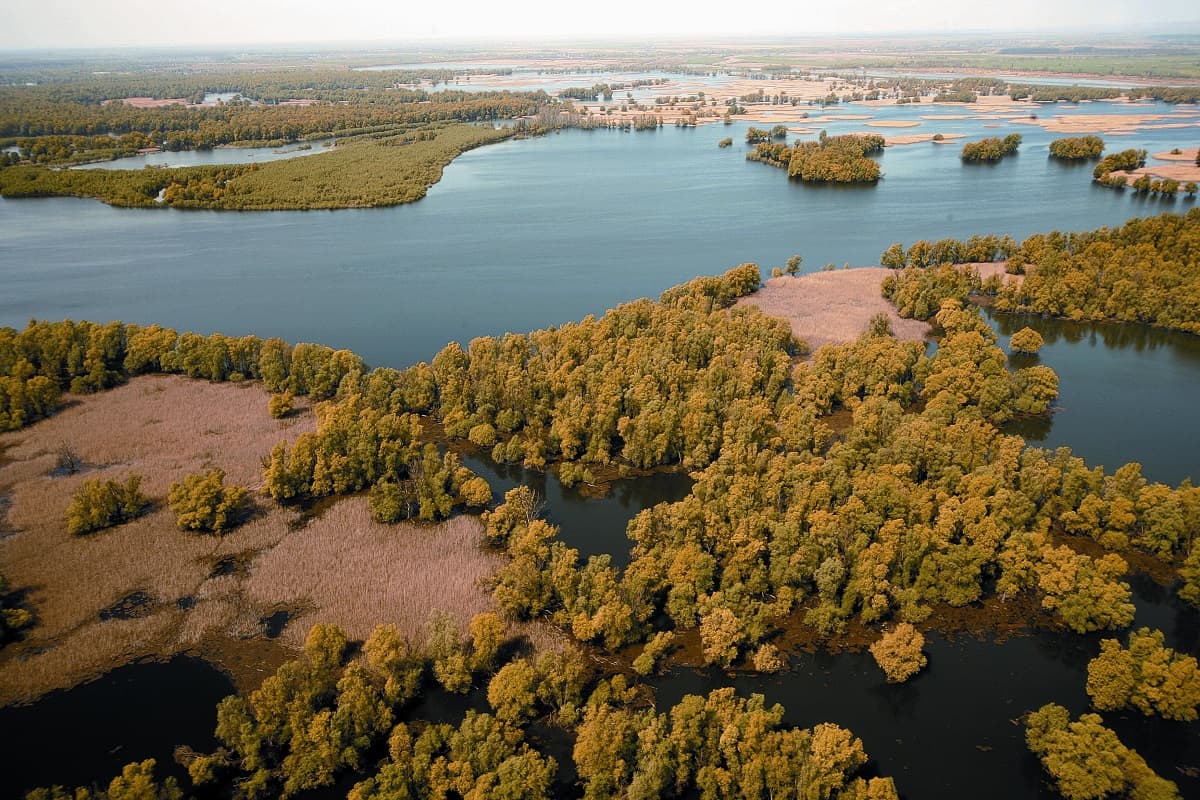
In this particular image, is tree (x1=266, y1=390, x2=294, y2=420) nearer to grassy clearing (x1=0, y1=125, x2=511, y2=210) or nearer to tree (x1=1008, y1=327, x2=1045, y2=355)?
tree (x1=1008, y1=327, x2=1045, y2=355)

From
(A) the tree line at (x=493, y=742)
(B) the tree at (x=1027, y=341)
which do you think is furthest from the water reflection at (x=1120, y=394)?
(A) the tree line at (x=493, y=742)

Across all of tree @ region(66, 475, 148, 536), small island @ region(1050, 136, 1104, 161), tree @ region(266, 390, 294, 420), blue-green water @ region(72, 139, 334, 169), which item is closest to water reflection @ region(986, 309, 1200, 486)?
tree @ region(266, 390, 294, 420)

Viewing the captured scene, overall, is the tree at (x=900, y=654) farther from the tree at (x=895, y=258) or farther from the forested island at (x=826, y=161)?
the forested island at (x=826, y=161)

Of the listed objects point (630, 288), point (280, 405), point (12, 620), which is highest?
point (630, 288)

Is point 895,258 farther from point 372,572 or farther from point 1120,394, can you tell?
point 372,572

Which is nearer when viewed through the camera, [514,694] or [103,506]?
[514,694]

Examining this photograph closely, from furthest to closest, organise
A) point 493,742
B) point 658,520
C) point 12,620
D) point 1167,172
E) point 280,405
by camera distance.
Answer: point 1167,172, point 280,405, point 658,520, point 12,620, point 493,742

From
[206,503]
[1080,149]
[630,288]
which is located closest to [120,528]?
[206,503]
